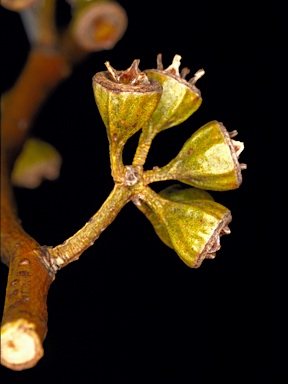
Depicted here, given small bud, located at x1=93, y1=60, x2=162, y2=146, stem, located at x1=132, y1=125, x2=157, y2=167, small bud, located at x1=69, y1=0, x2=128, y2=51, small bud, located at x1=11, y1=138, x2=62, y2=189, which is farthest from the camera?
small bud, located at x1=11, y1=138, x2=62, y2=189

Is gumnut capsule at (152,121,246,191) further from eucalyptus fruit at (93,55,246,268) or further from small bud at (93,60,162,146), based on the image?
small bud at (93,60,162,146)

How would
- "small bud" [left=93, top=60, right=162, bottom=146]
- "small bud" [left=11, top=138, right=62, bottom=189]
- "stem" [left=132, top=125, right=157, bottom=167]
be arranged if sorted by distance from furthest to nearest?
"small bud" [left=11, top=138, right=62, bottom=189] → "stem" [left=132, top=125, right=157, bottom=167] → "small bud" [left=93, top=60, right=162, bottom=146]

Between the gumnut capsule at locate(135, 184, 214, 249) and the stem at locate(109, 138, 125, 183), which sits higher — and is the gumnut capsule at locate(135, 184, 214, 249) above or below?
below

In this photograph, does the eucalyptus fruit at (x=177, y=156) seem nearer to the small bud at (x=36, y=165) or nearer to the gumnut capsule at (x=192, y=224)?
the gumnut capsule at (x=192, y=224)

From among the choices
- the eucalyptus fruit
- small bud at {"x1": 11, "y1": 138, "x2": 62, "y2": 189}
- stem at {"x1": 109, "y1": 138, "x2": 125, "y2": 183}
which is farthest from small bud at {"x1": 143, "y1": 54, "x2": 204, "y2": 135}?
small bud at {"x1": 11, "y1": 138, "x2": 62, "y2": 189}

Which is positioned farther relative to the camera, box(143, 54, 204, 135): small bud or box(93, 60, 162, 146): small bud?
box(143, 54, 204, 135): small bud

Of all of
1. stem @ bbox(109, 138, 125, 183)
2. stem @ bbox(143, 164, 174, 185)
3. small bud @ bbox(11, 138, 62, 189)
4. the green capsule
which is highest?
the green capsule

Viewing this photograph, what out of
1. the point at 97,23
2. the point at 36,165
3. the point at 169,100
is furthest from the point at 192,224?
the point at 36,165

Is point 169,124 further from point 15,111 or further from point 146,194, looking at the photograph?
point 15,111
